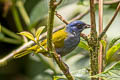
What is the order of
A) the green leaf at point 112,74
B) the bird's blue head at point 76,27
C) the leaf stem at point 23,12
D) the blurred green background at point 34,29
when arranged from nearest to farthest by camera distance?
1. the green leaf at point 112,74
2. the bird's blue head at point 76,27
3. the blurred green background at point 34,29
4. the leaf stem at point 23,12

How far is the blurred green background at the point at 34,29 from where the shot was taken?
253 centimetres

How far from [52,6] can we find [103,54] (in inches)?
19.4

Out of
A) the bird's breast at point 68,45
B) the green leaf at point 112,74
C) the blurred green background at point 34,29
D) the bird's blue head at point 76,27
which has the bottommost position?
the green leaf at point 112,74

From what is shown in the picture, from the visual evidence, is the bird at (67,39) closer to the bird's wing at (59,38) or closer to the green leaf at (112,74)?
the bird's wing at (59,38)

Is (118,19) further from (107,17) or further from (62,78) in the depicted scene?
(62,78)

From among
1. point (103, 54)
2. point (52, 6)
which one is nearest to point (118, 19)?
point (103, 54)

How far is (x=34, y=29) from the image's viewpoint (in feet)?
10.1

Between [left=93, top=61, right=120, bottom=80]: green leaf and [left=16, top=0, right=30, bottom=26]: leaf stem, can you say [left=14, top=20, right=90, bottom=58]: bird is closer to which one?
[left=93, top=61, right=120, bottom=80]: green leaf

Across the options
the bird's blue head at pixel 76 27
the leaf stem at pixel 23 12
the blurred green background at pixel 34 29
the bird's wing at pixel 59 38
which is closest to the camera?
the bird's wing at pixel 59 38

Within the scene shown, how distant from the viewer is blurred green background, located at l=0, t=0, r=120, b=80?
2527mm

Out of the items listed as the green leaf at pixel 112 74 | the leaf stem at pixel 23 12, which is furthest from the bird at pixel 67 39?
the leaf stem at pixel 23 12

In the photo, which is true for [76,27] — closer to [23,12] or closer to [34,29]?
[34,29]

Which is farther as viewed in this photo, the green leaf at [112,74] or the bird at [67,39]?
the bird at [67,39]

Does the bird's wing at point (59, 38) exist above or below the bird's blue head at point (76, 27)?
below
